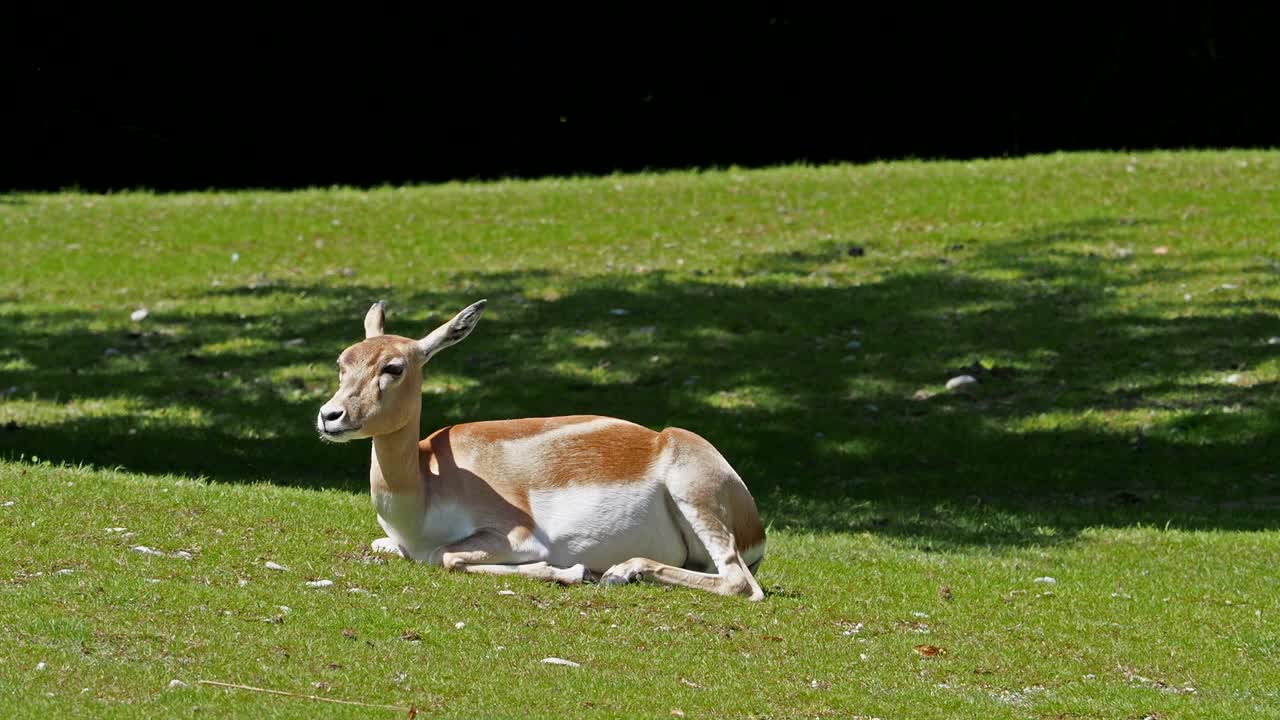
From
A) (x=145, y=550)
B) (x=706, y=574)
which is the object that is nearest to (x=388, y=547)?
(x=145, y=550)

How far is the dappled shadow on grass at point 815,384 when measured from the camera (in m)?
13.1

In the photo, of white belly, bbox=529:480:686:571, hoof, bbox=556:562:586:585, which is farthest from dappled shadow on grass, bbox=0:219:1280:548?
hoof, bbox=556:562:586:585

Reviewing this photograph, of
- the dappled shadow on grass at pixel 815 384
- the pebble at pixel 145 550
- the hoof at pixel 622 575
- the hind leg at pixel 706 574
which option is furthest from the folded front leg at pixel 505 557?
the dappled shadow on grass at pixel 815 384

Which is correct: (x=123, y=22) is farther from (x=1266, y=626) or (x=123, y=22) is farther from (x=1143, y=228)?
(x=1266, y=626)

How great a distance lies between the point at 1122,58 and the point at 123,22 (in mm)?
16817

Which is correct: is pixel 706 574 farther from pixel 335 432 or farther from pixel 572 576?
pixel 335 432

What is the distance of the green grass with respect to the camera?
22.6 feet

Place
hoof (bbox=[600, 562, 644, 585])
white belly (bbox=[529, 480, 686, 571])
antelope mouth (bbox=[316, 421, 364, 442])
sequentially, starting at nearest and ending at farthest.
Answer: antelope mouth (bbox=[316, 421, 364, 442]) < hoof (bbox=[600, 562, 644, 585]) < white belly (bbox=[529, 480, 686, 571])

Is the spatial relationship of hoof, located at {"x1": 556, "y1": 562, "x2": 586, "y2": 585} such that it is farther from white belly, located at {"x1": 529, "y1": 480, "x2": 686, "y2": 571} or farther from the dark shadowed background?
the dark shadowed background

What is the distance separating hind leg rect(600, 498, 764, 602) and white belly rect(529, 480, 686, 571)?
0.10 metres

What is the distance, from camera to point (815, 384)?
16.2 meters

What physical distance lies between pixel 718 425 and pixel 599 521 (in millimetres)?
6636

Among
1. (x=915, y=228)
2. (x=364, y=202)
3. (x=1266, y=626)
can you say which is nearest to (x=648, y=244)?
(x=915, y=228)

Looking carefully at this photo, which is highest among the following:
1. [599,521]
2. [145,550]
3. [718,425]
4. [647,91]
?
[647,91]
